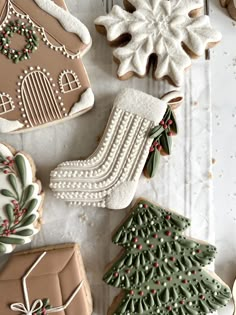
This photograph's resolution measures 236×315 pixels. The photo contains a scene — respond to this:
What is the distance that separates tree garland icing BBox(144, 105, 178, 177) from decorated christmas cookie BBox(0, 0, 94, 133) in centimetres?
22

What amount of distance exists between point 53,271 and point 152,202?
1.11 feet

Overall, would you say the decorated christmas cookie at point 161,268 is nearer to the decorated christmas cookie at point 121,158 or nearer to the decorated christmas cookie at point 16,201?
the decorated christmas cookie at point 121,158

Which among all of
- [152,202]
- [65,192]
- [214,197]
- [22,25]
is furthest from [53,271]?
[22,25]

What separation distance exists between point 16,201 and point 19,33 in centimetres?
47

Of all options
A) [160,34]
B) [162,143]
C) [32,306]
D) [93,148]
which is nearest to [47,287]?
[32,306]

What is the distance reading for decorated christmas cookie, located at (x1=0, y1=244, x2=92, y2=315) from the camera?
4.09 feet

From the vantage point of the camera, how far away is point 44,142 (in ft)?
4.36

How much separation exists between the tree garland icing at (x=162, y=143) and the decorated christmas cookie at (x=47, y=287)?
325 millimetres

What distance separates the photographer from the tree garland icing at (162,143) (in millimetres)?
1257

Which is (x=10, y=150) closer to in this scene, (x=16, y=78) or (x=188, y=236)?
(x=16, y=78)

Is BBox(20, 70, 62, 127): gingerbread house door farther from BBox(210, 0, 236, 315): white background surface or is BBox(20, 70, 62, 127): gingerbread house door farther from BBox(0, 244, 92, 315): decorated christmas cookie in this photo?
BBox(210, 0, 236, 315): white background surface

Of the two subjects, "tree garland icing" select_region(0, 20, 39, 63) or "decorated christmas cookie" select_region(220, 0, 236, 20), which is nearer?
"tree garland icing" select_region(0, 20, 39, 63)

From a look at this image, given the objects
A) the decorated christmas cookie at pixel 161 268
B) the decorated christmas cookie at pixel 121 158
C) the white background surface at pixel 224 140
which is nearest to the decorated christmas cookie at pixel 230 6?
the white background surface at pixel 224 140

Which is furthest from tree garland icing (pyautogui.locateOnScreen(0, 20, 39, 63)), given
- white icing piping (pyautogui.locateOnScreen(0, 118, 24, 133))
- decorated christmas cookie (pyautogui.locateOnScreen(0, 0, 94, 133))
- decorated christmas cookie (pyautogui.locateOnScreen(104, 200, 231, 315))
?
decorated christmas cookie (pyautogui.locateOnScreen(104, 200, 231, 315))
